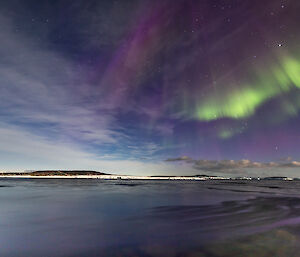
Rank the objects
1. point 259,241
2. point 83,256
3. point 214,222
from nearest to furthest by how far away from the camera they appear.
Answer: point 83,256 < point 259,241 < point 214,222

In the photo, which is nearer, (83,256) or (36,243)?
(83,256)

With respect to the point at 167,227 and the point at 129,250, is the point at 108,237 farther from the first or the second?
the point at 167,227

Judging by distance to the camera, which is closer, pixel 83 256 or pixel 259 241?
pixel 83 256

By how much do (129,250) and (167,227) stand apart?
5450 millimetres

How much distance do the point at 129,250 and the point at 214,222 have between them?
28.6 feet

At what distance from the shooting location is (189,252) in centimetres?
1034

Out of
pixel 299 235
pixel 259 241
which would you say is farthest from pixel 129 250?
pixel 299 235

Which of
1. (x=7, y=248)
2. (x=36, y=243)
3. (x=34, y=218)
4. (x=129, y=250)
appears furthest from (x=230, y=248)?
(x=34, y=218)

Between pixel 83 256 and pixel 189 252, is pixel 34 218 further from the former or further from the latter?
pixel 189 252

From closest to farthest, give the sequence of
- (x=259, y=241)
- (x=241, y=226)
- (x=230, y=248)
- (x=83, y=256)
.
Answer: (x=83, y=256) → (x=230, y=248) → (x=259, y=241) → (x=241, y=226)

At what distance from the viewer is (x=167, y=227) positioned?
15.6 m

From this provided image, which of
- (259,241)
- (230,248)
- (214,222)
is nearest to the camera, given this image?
(230,248)

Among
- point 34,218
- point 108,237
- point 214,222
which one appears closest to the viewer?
point 108,237

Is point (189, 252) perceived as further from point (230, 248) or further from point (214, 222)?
point (214, 222)
